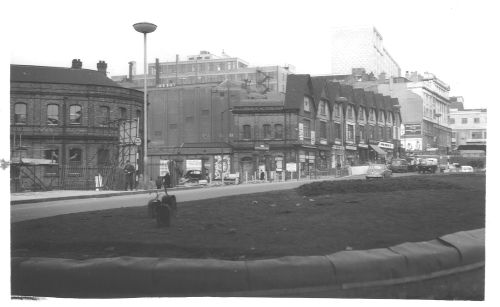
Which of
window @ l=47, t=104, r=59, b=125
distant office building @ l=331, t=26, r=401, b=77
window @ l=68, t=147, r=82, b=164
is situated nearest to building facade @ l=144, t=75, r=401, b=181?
window @ l=68, t=147, r=82, b=164

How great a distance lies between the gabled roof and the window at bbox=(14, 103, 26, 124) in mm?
4668

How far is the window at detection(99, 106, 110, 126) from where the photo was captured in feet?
29.8

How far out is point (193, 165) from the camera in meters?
8.63

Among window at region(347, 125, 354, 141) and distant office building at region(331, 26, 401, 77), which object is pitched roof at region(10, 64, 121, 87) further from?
window at region(347, 125, 354, 141)

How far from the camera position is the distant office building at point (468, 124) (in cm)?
513

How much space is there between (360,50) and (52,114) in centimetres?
530

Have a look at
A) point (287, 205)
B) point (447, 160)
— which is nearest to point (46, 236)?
point (287, 205)

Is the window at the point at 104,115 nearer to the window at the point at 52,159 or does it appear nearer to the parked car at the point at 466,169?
the window at the point at 52,159

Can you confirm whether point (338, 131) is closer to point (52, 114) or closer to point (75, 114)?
point (75, 114)

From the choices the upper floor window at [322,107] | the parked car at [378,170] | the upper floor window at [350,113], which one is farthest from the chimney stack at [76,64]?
the parked car at [378,170]

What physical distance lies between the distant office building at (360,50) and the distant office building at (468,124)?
938mm

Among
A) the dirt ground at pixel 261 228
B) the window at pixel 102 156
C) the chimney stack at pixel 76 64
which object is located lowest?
the dirt ground at pixel 261 228

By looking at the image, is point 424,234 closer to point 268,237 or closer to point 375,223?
point 375,223

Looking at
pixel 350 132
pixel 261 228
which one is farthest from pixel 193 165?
pixel 350 132
